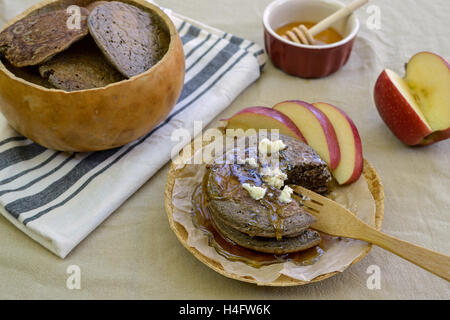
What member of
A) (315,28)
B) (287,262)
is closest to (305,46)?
(315,28)

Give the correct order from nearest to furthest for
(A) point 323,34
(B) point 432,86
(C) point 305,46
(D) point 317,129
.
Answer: (D) point 317,129 < (B) point 432,86 < (C) point 305,46 < (A) point 323,34

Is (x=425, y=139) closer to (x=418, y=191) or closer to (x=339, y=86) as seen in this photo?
(x=418, y=191)

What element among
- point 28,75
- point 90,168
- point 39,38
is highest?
point 39,38

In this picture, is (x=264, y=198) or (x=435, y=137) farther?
(x=435, y=137)

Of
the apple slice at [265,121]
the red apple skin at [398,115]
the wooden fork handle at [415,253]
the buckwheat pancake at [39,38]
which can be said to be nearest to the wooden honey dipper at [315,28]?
the red apple skin at [398,115]

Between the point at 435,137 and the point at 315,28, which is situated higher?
the point at 315,28

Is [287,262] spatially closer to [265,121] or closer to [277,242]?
[277,242]
